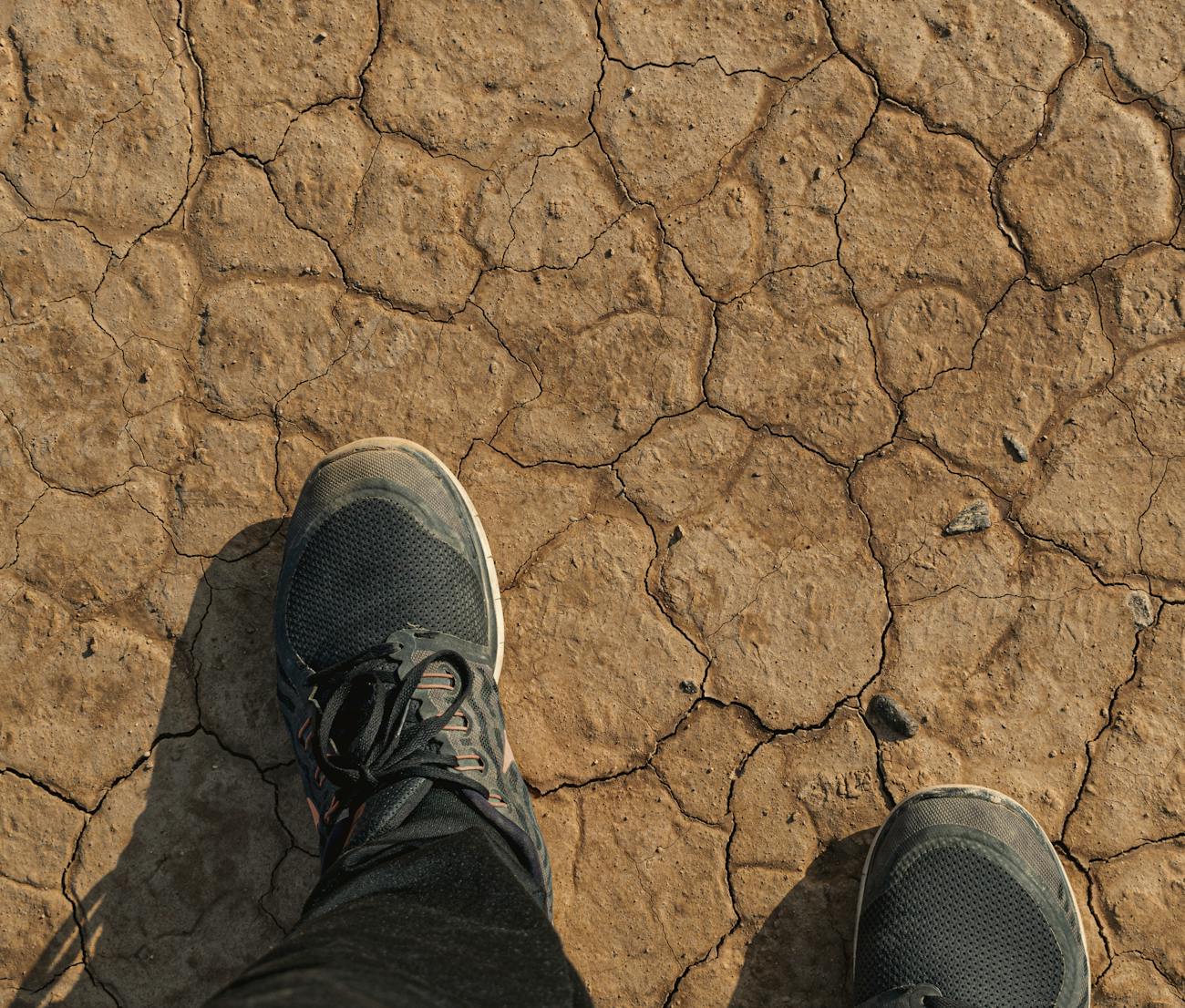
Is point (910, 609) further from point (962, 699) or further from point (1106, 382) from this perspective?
point (1106, 382)

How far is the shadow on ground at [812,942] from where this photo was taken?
6.54 feet

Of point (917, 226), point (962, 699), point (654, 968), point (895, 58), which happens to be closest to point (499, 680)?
point (654, 968)

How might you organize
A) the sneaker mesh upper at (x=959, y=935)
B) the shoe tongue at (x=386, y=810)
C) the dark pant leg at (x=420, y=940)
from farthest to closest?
the sneaker mesh upper at (x=959, y=935) → the shoe tongue at (x=386, y=810) → the dark pant leg at (x=420, y=940)

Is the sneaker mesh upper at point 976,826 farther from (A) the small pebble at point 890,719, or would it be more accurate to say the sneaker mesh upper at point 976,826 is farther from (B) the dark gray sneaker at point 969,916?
(A) the small pebble at point 890,719

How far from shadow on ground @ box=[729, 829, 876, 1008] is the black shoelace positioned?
71 cm

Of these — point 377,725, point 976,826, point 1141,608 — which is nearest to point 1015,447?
point 1141,608

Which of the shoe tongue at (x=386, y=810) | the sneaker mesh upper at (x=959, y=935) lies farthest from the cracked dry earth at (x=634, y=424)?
the shoe tongue at (x=386, y=810)

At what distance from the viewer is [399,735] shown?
1.89m

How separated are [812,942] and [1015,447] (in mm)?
1173

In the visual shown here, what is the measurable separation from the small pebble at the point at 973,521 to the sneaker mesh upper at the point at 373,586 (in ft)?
3.47

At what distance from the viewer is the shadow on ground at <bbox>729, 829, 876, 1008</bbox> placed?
1.99m

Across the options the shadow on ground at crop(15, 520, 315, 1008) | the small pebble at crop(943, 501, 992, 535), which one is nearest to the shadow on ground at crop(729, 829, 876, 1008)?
the small pebble at crop(943, 501, 992, 535)

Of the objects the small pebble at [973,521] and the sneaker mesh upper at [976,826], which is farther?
the small pebble at [973,521]

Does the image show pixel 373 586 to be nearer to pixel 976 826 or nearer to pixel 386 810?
pixel 386 810
